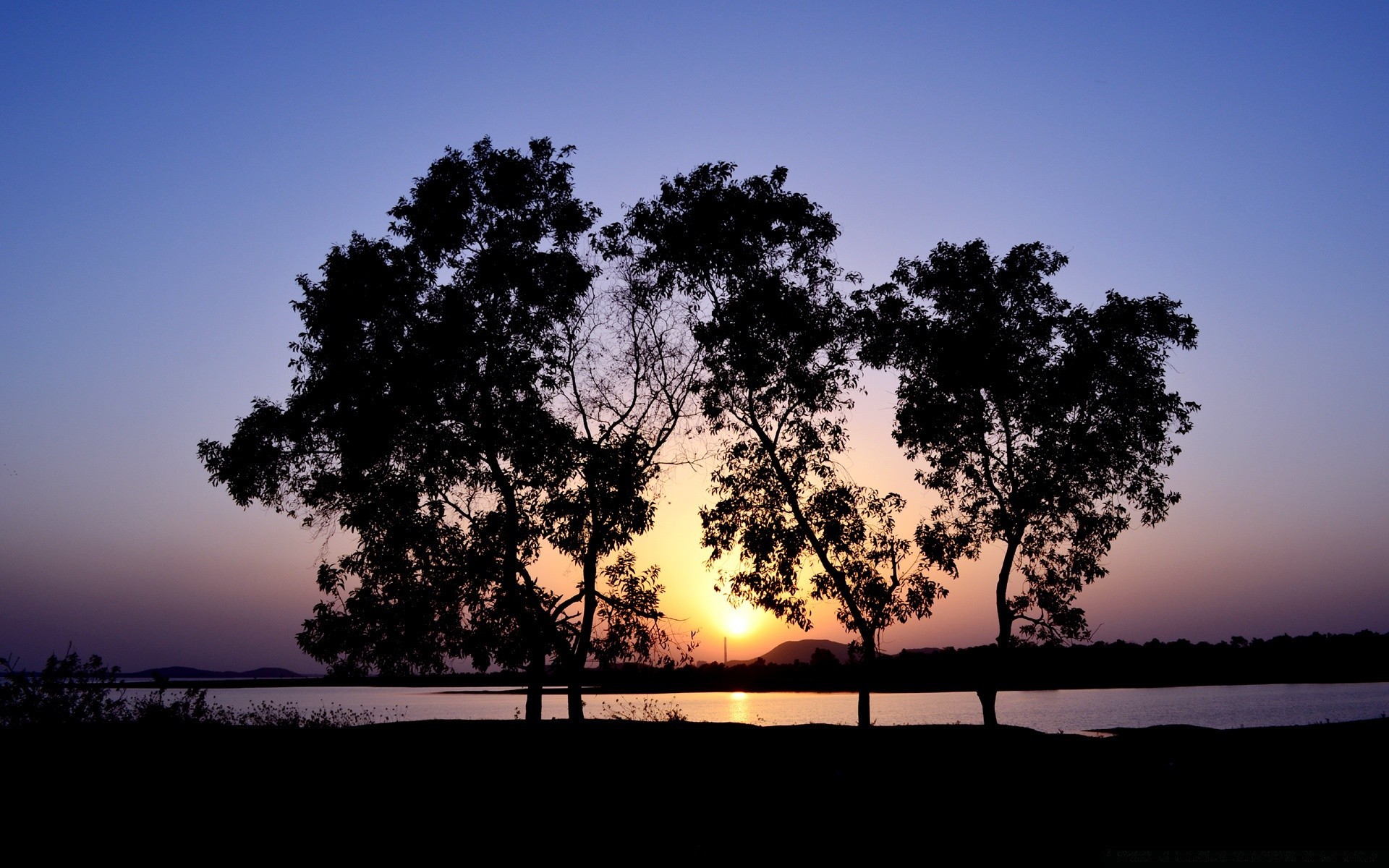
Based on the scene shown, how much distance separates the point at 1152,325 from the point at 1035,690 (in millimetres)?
132022

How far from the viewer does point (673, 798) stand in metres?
17.7

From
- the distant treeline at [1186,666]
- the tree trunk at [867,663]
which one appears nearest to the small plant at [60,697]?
the tree trunk at [867,663]

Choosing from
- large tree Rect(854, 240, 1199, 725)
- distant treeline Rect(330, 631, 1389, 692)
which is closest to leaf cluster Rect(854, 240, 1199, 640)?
large tree Rect(854, 240, 1199, 725)

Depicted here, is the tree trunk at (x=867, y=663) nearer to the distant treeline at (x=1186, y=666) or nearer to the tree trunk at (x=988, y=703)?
the tree trunk at (x=988, y=703)

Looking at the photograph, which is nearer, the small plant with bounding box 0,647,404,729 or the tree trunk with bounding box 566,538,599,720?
the small plant with bounding box 0,647,404,729

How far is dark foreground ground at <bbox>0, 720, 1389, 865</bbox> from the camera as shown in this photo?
1460 cm

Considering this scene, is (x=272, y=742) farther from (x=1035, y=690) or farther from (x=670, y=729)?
(x=1035, y=690)

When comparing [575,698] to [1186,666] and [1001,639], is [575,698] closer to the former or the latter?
[1001,639]

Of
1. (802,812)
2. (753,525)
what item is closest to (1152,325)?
(753,525)

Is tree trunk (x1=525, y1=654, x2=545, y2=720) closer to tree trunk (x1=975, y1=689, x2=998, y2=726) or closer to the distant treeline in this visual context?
tree trunk (x1=975, y1=689, x2=998, y2=726)

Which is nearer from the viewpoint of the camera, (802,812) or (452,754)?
(802,812)

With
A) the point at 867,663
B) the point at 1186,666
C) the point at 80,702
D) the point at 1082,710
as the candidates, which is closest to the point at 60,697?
the point at 80,702

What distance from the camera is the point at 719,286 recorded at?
3431 centimetres

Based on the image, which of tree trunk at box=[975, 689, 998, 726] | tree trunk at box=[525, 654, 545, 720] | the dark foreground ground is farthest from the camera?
tree trunk at box=[975, 689, 998, 726]
